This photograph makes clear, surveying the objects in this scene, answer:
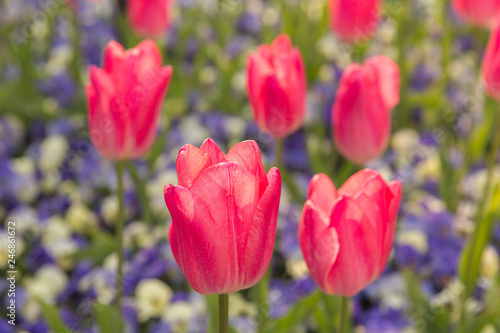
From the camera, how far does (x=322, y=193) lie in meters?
0.75

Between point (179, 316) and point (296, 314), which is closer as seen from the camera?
point (296, 314)

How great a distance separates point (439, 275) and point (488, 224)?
38 centimetres

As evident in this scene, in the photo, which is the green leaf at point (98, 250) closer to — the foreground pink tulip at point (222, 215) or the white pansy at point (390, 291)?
the white pansy at point (390, 291)

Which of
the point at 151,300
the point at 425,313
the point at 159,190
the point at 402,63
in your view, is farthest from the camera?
the point at 402,63

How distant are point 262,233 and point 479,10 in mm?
1259

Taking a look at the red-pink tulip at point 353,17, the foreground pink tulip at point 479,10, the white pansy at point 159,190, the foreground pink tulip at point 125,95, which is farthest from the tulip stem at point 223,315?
the foreground pink tulip at point 479,10

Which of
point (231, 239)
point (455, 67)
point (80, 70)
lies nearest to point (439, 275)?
point (231, 239)

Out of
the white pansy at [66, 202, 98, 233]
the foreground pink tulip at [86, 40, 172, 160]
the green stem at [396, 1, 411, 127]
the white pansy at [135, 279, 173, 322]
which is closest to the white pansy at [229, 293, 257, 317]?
the white pansy at [135, 279, 173, 322]

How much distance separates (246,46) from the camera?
260 cm

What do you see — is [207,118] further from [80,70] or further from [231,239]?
[231,239]

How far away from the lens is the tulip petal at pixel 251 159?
606mm

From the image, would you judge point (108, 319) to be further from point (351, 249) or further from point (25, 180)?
point (25, 180)

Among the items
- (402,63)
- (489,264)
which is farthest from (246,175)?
(402,63)

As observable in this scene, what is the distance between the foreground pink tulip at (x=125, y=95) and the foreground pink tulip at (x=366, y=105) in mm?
308
